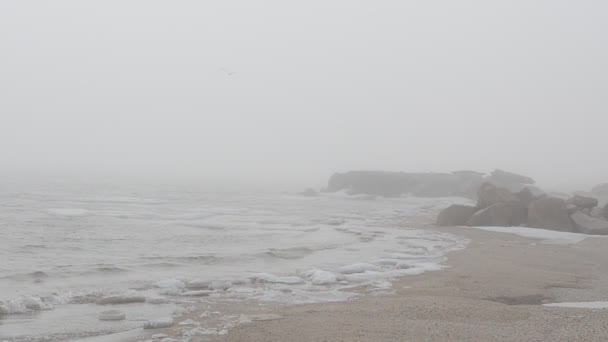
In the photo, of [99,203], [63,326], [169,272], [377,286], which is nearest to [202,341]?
[63,326]

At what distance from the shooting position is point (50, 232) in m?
22.8

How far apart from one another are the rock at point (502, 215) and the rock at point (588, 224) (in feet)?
8.46

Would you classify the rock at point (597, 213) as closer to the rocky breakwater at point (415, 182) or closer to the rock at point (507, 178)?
the rocky breakwater at point (415, 182)

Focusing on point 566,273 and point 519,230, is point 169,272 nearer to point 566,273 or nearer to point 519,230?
point 566,273

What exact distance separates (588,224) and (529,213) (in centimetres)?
279

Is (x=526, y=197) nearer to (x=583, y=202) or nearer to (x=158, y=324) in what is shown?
(x=583, y=202)

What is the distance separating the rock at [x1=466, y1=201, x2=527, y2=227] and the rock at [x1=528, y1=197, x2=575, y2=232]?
1.09 meters

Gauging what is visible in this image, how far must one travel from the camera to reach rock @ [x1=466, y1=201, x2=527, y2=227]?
28.1 m

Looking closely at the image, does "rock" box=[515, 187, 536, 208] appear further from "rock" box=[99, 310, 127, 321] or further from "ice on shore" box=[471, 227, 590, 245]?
"rock" box=[99, 310, 127, 321]

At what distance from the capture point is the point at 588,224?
25.2m

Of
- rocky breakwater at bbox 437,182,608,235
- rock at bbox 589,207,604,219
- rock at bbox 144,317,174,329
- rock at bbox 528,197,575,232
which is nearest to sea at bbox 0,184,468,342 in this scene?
rock at bbox 144,317,174,329

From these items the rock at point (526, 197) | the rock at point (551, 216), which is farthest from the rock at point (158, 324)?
the rock at point (526, 197)

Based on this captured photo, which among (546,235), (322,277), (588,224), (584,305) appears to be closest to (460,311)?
(584,305)

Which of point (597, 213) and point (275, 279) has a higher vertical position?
point (597, 213)
